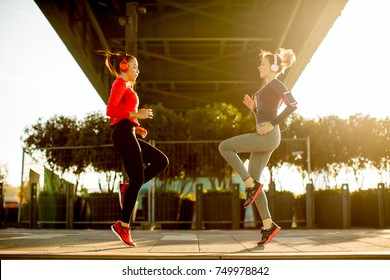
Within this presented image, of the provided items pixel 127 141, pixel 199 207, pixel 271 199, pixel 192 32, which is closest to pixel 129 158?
pixel 127 141

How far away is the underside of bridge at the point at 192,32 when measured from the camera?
13.7 meters

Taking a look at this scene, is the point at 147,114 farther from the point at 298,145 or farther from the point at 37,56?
the point at 298,145

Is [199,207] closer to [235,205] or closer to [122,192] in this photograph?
[235,205]

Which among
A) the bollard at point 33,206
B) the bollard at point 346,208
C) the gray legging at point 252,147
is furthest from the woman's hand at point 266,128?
the bollard at point 33,206

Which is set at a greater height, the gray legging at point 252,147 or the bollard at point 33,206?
the gray legging at point 252,147

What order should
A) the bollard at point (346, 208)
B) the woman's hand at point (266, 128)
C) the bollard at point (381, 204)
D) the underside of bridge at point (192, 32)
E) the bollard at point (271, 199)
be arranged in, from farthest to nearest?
1. the underside of bridge at point (192, 32)
2. the bollard at point (271, 199)
3. the bollard at point (346, 208)
4. the bollard at point (381, 204)
5. the woman's hand at point (266, 128)

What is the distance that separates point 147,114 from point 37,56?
2.00m

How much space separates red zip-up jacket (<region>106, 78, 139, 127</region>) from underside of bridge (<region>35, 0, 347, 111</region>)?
6.63 meters

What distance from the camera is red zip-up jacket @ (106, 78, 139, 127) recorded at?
5.14m

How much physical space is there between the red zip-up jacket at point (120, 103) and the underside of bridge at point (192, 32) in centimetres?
663

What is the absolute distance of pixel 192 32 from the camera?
17.2 metres

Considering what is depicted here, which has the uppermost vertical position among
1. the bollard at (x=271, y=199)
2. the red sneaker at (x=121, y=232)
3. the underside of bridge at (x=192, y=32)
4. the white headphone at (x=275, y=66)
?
the underside of bridge at (x=192, y=32)

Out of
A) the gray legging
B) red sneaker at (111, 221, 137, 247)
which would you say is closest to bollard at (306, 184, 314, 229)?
the gray legging

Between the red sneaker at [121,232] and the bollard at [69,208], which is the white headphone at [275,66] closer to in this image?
the red sneaker at [121,232]
